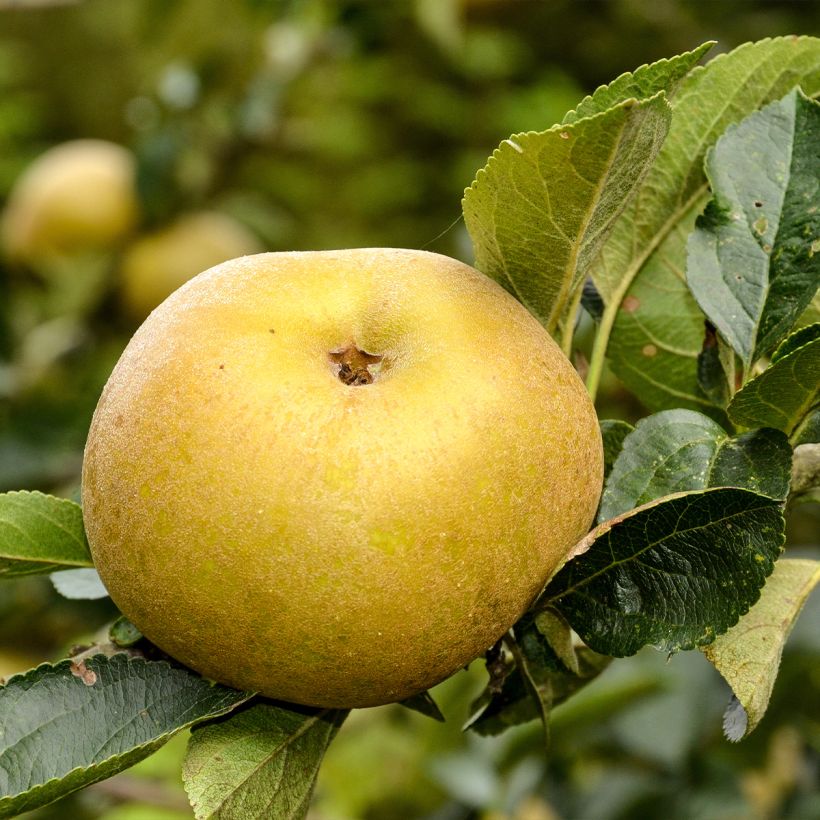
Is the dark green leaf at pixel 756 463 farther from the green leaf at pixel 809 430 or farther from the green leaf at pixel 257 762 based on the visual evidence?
the green leaf at pixel 257 762

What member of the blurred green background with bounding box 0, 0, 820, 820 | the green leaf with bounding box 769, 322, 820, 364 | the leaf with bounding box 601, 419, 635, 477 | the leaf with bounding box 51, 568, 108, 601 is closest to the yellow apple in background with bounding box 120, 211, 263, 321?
the blurred green background with bounding box 0, 0, 820, 820

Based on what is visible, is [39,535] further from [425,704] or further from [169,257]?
[169,257]

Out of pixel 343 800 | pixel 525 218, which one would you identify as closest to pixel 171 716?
pixel 525 218

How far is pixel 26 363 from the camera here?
2.03 metres

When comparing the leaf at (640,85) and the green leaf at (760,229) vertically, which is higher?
the leaf at (640,85)

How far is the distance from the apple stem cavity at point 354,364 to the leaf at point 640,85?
172 mm

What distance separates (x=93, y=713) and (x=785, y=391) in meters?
0.43

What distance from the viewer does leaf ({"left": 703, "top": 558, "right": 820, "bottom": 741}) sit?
0.59 metres

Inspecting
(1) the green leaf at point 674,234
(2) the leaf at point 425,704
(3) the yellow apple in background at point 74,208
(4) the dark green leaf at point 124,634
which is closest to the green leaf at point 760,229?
(1) the green leaf at point 674,234

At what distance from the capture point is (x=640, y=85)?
610 mm

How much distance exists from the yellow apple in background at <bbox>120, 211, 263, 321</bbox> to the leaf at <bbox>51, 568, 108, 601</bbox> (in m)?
1.21

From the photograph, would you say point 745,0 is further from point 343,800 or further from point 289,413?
point 289,413

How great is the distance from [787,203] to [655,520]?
0.23m

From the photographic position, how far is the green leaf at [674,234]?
2.27ft
